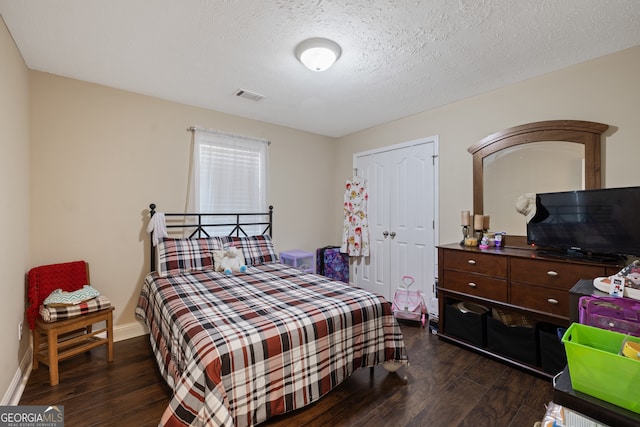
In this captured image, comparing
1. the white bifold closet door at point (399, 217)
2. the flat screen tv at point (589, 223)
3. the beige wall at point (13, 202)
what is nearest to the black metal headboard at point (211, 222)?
the beige wall at point (13, 202)

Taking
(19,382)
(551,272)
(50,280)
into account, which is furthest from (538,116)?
(19,382)

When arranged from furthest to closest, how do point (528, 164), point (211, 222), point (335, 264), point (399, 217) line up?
1. point (335, 264)
2. point (399, 217)
3. point (211, 222)
4. point (528, 164)

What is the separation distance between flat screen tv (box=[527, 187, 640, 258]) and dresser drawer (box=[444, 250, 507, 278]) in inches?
13.9

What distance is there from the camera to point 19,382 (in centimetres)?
197

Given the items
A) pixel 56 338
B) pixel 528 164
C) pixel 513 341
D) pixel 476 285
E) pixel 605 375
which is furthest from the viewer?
pixel 528 164

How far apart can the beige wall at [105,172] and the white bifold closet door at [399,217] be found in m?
2.09

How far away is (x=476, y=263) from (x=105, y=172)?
3.59 meters

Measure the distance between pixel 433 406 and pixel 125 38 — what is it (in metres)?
3.25

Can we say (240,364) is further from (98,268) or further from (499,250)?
(499,250)

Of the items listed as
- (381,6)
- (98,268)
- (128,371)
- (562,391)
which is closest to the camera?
(562,391)

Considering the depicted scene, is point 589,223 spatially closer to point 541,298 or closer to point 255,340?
point 541,298

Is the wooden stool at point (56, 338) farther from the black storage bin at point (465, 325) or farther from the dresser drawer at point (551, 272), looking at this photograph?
the dresser drawer at point (551, 272)

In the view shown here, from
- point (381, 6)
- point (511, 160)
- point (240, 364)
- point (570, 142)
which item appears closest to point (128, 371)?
point (240, 364)

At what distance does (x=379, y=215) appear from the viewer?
407cm
